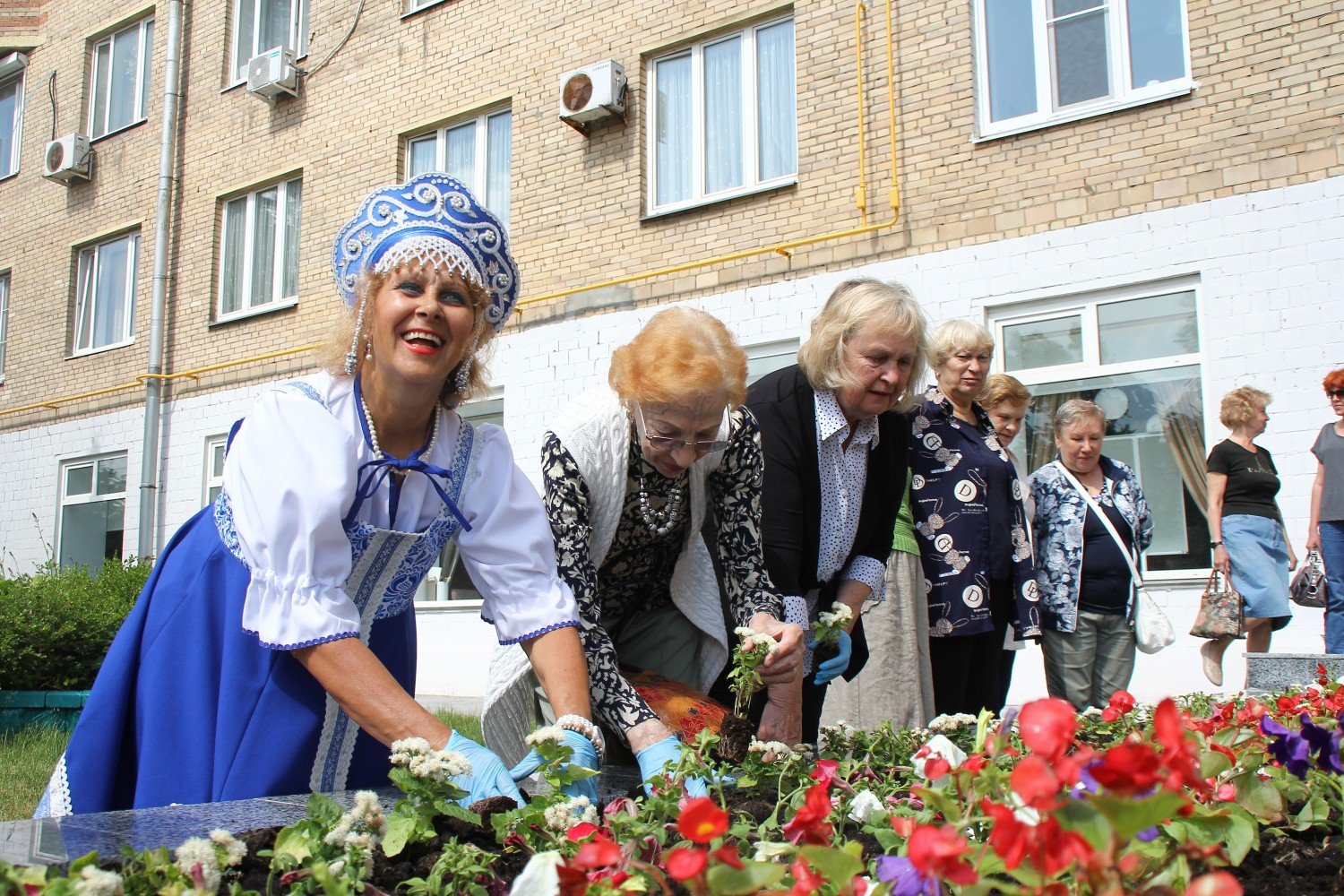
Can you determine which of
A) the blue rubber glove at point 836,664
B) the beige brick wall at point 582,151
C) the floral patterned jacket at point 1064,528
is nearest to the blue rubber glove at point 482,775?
the blue rubber glove at point 836,664

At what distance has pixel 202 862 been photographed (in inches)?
36.9

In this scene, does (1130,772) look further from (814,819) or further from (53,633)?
(53,633)

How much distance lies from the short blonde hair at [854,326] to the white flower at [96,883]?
7.72ft

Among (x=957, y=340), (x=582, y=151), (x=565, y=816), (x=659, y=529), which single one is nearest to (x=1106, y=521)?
(x=957, y=340)

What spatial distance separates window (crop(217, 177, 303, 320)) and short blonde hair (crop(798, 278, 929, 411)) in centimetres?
994

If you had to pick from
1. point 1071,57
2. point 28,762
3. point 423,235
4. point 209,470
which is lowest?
point 28,762

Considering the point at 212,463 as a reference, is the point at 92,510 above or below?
below

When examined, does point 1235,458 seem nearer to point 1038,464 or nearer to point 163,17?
point 1038,464

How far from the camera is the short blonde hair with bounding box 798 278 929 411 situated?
2984mm

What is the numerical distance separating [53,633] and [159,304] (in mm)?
7037

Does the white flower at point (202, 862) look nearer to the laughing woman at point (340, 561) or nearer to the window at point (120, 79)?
the laughing woman at point (340, 561)

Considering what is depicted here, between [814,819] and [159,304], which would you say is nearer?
[814,819]

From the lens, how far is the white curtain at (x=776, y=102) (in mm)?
8914

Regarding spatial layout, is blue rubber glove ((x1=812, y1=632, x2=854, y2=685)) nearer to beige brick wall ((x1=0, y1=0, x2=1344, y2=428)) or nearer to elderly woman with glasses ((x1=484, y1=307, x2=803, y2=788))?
elderly woman with glasses ((x1=484, y1=307, x2=803, y2=788))
